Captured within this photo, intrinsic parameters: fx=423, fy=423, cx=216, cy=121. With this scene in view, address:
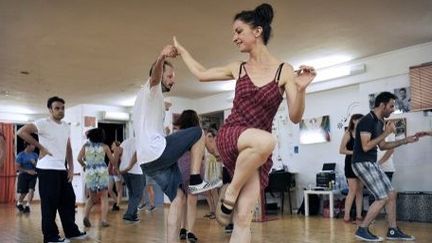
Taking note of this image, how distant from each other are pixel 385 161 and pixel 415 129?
40.3 inches

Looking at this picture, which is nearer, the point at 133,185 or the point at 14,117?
the point at 133,185

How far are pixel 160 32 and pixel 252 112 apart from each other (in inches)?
163

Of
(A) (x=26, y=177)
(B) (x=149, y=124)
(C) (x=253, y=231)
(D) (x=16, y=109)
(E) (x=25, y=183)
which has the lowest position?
(C) (x=253, y=231)

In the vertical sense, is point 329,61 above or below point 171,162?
above

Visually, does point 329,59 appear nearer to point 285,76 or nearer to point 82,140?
point 285,76

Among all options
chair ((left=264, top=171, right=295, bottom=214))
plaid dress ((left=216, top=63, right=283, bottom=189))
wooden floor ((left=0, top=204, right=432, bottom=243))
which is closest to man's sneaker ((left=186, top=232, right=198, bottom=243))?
wooden floor ((left=0, top=204, right=432, bottom=243))

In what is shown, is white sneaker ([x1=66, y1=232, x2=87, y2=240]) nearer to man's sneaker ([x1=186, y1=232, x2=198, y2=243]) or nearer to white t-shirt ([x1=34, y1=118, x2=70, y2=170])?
white t-shirt ([x1=34, y1=118, x2=70, y2=170])

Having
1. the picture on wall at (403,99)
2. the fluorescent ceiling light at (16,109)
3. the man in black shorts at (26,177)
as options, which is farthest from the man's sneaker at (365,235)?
the fluorescent ceiling light at (16,109)

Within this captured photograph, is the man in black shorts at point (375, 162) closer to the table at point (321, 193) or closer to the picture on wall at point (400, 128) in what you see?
the table at point (321, 193)

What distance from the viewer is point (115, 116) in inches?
478

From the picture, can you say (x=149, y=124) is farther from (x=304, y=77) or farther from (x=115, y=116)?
(x=115, y=116)

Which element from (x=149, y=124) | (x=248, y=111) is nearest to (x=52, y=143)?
(x=149, y=124)

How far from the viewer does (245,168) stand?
1812 millimetres

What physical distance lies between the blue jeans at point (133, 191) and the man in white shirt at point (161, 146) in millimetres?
3557
